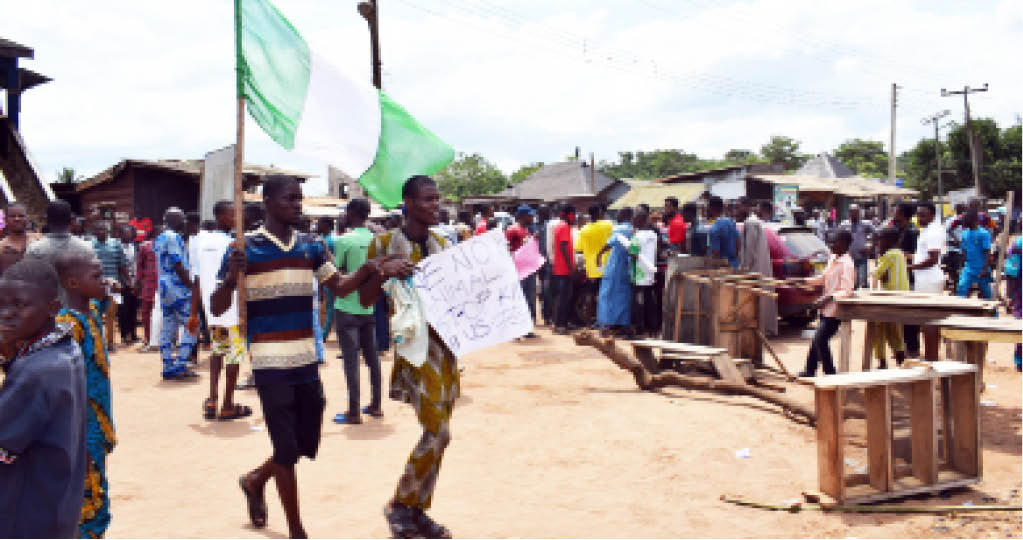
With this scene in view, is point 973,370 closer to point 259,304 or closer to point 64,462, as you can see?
point 259,304

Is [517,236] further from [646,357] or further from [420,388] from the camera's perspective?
[420,388]

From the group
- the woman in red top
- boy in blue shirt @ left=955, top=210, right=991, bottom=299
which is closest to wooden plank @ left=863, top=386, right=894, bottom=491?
boy in blue shirt @ left=955, top=210, right=991, bottom=299

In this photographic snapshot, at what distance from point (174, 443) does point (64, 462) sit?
437 cm

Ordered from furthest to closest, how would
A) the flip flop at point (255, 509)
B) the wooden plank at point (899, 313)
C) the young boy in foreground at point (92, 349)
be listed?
the wooden plank at point (899, 313) → the flip flop at point (255, 509) → the young boy in foreground at point (92, 349)

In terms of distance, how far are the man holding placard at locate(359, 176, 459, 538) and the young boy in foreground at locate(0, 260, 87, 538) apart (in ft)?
5.47

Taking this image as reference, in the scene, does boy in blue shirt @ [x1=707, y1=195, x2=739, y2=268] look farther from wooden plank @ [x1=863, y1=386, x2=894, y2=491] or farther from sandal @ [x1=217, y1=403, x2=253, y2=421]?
sandal @ [x1=217, y1=403, x2=253, y2=421]

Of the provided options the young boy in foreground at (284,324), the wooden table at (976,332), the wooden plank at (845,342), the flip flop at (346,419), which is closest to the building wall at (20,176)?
the flip flop at (346,419)

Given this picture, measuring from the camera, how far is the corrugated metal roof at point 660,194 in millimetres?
34906

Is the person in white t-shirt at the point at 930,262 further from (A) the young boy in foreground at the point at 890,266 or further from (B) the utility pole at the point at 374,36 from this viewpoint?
(B) the utility pole at the point at 374,36

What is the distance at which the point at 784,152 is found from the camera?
283 feet

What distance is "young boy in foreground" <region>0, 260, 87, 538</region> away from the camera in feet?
7.13

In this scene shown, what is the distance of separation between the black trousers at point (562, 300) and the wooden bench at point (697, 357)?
3.77m

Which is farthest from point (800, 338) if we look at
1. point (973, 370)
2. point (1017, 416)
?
point (973, 370)

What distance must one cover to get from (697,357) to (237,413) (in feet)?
15.0
